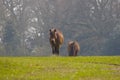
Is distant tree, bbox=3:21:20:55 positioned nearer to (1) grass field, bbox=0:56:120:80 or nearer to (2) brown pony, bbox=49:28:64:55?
(2) brown pony, bbox=49:28:64:55

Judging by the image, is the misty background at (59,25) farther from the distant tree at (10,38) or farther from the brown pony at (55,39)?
the brown pony at (55,39)

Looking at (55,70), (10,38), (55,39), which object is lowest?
(55,70)

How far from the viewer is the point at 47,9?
7956cm

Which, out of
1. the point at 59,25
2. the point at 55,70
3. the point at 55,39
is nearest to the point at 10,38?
the point at 59,25

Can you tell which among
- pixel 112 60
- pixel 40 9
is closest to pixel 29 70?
pixel 112 60

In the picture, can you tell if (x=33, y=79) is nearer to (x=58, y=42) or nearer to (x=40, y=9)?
(x=58, y=42)

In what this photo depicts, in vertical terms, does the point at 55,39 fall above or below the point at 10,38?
below

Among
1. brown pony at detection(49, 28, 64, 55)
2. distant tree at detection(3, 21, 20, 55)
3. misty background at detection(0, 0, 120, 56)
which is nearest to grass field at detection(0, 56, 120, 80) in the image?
brown pony at detection(49, 28, 64, 55)

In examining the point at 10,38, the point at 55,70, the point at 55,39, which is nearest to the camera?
the point at 55,70

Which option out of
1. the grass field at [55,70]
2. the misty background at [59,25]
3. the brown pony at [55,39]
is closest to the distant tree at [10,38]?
the misty background at [59,25]

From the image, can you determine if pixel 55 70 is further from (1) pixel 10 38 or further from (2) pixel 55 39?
(1) pixel 10 38

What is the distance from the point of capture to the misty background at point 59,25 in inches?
2768

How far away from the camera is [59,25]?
75250 millimetres

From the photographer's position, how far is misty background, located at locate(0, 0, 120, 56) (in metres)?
70.3
